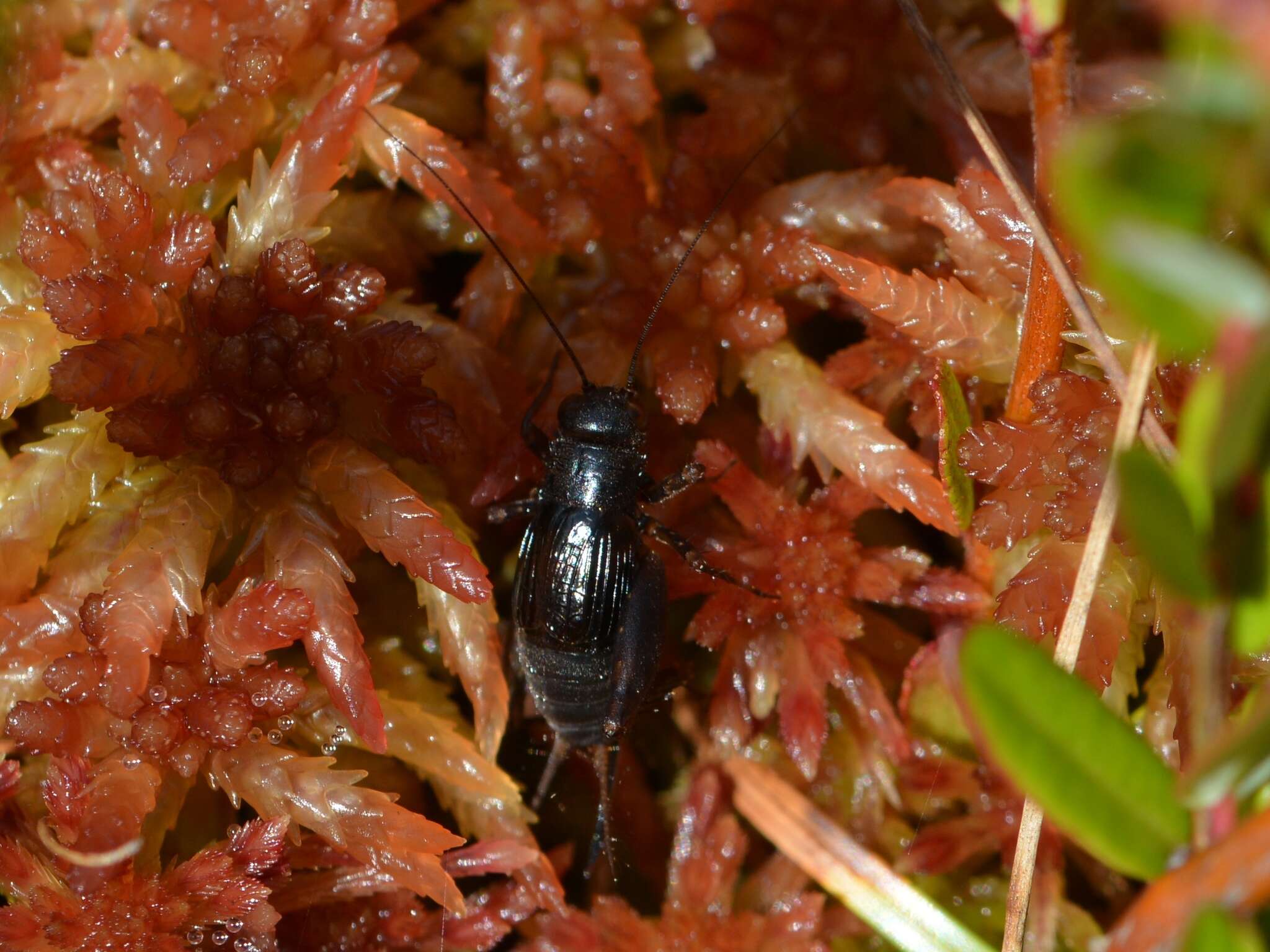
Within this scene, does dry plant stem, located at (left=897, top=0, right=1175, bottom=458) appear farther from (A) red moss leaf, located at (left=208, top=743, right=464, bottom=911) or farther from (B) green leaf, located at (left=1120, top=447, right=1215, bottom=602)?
(A) red moss leaf, located at (left=208, top=743, right=464, bottom=911)

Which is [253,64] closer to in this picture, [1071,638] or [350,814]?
[350,814]

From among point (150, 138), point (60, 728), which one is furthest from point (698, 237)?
point (60, 728)

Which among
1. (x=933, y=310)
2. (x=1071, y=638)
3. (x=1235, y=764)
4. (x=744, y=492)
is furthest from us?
(x=744, y=492)

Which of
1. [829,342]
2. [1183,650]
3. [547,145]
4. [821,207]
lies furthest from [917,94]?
[1183,650]

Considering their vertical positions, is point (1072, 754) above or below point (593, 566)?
above

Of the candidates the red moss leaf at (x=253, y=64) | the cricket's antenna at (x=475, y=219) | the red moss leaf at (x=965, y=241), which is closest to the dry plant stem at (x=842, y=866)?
Answer: the cricket's antenna at (x=475, y=219)

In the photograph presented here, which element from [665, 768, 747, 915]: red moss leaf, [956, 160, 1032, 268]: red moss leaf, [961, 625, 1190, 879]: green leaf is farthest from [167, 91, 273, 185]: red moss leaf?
[961, 625, 1190, 879]: green leaf

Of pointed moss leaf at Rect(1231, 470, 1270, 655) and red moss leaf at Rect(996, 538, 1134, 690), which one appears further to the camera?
red moss leaf at Rect(996, 538, 1134, 690)

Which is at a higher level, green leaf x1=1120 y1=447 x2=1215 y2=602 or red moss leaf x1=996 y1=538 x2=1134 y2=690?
green leaf x1=1120 y1=447 x2=1215 y2=602
